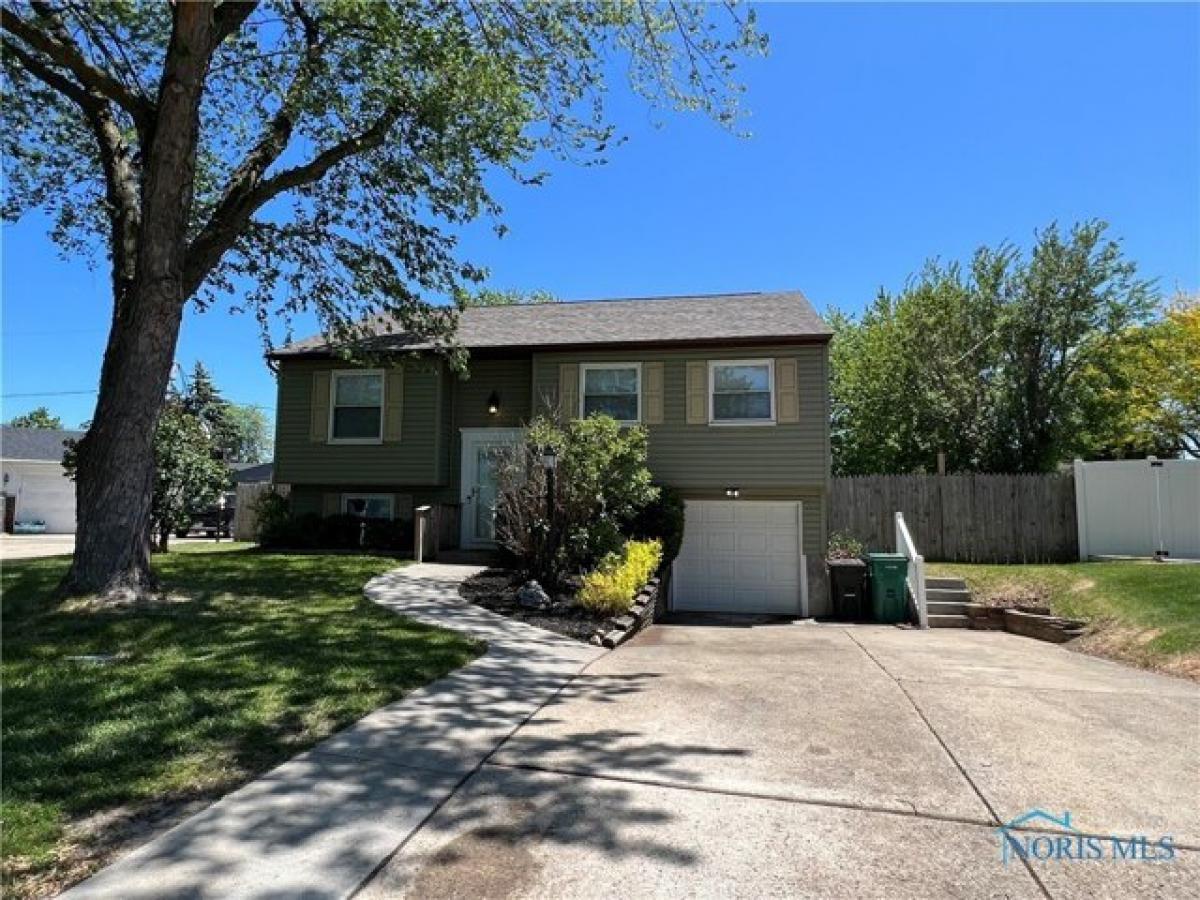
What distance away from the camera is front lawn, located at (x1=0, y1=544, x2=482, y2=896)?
124 inches

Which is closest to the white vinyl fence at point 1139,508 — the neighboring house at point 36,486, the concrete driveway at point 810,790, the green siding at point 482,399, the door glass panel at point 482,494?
the concrete driveway at point 810,790

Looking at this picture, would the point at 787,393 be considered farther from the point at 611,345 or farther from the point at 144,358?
the point at 144,358

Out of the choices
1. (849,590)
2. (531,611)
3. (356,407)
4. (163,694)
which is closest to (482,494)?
(356,407)

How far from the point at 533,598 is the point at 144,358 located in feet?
17.1

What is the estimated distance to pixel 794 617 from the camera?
42.7ft

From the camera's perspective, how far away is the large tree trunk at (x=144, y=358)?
24.3ft

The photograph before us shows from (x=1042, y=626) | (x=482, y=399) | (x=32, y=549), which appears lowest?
(x=1042, y=626)

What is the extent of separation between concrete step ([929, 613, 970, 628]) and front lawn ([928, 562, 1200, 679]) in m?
0.92

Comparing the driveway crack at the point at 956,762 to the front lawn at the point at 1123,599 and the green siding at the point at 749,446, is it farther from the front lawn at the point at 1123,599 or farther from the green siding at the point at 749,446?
the green siding at the point at 749,446

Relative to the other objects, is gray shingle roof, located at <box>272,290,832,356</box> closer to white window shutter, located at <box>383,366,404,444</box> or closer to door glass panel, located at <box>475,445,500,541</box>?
white window shutter, located at <box>383,366,404,444</box>

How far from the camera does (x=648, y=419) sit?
1330 centimetres

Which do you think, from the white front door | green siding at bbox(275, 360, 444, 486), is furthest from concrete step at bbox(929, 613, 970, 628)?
green siding at bbox(275, 360, 444, 486)

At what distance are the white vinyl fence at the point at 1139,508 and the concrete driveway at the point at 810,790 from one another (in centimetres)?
905

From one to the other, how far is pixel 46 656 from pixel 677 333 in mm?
10559
